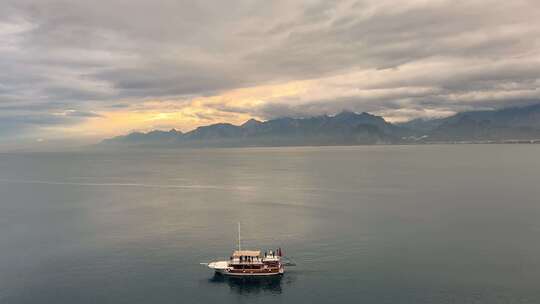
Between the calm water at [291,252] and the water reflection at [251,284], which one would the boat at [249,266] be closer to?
the water reflection at [251,284]

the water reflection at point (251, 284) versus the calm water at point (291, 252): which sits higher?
the calm water at point (291, 252)

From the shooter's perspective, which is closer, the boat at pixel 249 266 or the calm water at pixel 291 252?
the calm water at pixel 291 252

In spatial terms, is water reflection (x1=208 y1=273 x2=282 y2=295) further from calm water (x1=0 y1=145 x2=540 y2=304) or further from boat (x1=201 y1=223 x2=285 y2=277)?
boat (x1=201 y1=223 x2=285 y2=277)

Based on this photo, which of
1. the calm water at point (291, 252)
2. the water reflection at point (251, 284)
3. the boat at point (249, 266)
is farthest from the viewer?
the boat at point (249, 266)

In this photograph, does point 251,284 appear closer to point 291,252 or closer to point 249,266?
point 249,266

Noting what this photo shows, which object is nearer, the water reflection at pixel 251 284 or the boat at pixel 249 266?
the water reflection at pixel 251 284

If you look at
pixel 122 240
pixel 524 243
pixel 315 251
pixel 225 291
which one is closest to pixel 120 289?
pixel 225 291

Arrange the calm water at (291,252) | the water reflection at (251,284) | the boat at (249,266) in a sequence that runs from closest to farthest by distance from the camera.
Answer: the calm water at (291,252) < the water reflection at (251,284) < the boat at (249,266)

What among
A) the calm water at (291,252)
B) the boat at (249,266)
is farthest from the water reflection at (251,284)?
the boat at (249,266)

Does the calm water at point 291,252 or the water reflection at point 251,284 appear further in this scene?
the water reflection at point 251,284

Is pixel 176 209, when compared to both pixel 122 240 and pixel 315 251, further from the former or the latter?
pixel 315 251
